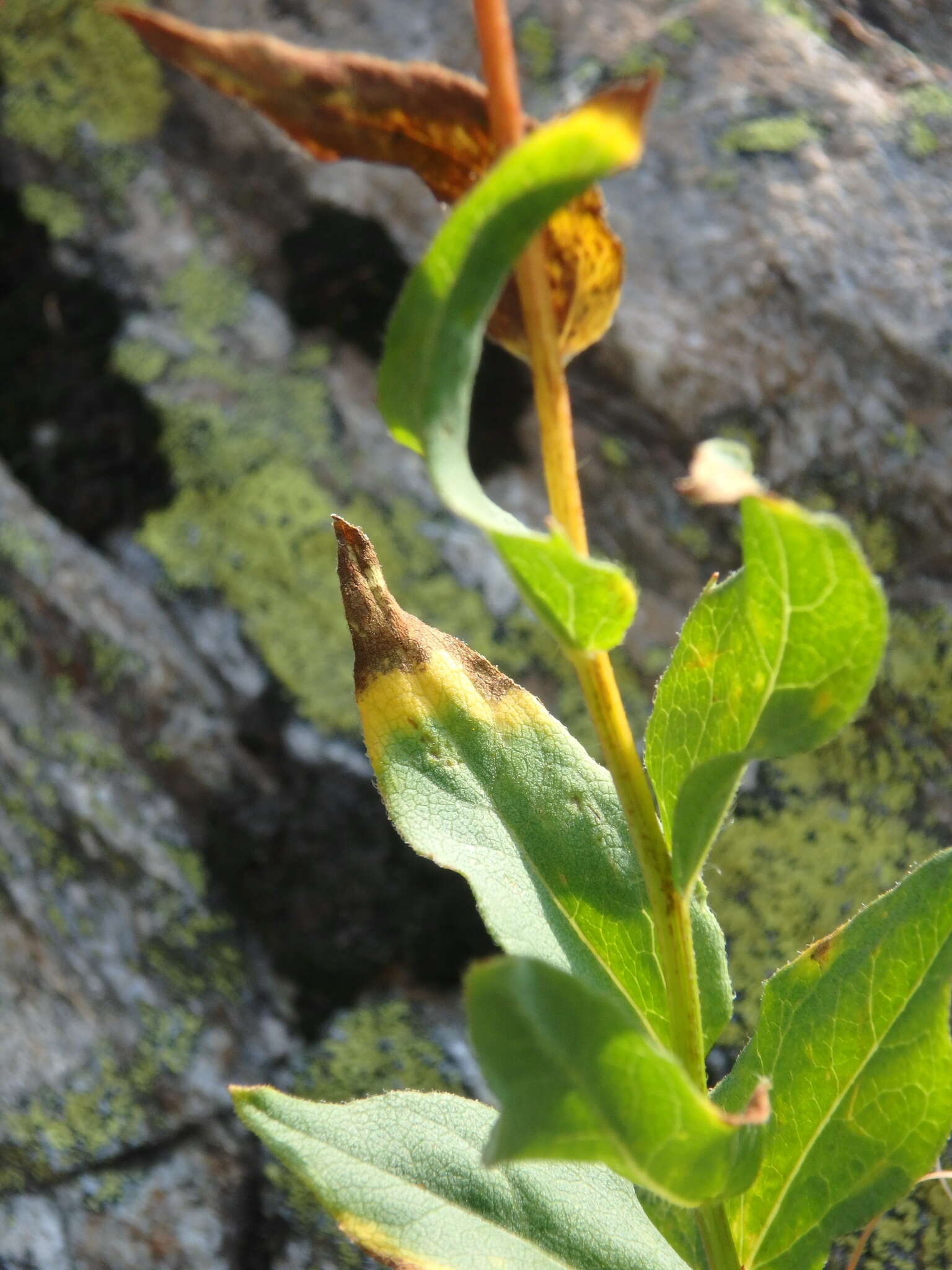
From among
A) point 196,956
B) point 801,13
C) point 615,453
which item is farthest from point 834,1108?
point 801,13

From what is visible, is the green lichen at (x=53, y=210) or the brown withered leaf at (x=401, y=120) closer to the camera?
the brown withered leaf at (x=401, y=120)

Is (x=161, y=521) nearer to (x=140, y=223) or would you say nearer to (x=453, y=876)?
(x=140, y=223)

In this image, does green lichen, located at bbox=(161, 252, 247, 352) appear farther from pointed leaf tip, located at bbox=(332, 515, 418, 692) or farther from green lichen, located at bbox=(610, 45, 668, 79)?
pointed leaf tip, located at bbox=(332, 515, 418, 692)

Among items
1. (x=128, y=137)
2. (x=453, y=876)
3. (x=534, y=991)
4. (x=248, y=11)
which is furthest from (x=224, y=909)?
(x=248, y=11)

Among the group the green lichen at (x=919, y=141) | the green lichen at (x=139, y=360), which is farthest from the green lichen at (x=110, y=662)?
the green lichen at (x=919, y=141)

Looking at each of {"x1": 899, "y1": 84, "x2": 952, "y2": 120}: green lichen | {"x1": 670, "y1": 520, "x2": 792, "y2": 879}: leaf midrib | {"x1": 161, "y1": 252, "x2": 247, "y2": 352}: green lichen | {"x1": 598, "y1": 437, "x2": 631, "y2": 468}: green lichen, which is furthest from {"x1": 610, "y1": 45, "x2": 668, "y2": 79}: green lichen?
{"x1": 670, "y1": 520, "x2": 792, "y2": 879}: leaf midrib

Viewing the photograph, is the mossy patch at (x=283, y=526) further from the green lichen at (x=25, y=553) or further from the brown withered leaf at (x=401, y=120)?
the brown withered leaf at (x=401, y=120)
